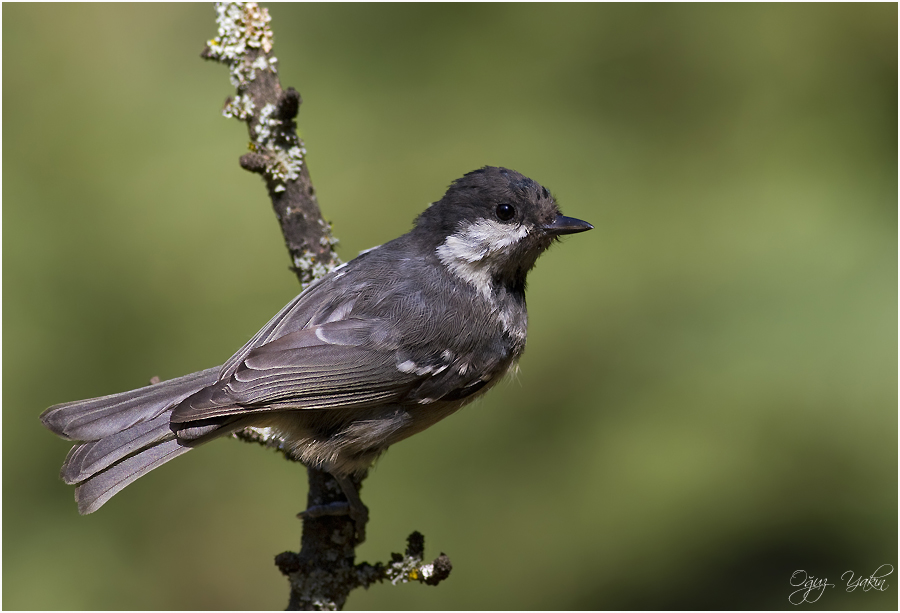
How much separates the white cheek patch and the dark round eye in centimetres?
2

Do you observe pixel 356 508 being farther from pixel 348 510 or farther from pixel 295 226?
pixel 295 226

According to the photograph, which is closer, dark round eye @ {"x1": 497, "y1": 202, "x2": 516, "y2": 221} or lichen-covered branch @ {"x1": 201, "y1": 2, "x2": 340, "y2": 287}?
dark round eye @ {"x1": 497, "y1": 202, "x2": 516, "y2": 221}

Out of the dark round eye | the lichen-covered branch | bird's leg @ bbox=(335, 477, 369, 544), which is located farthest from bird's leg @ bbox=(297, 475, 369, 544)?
the dark round eye

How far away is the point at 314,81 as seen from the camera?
3875 millimetres

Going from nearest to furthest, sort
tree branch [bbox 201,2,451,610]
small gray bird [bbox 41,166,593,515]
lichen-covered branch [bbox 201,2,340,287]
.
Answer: small gray bird [bbox 41,166,593,515] → tree branch [bbox 201,2,451,610] → lichen-covered branch [bbox 201,2,340,287]

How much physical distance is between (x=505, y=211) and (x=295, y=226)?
807mm

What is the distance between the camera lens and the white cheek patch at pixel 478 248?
2.55m

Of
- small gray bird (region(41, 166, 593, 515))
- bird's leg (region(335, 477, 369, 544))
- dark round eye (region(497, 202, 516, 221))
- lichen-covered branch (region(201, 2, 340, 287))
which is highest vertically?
lichen-covered branch (region(201, 2, 340, 287))

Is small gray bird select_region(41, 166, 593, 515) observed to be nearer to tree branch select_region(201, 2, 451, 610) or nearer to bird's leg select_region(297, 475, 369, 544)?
bird's leg select_region(297, 475, 369, 544)

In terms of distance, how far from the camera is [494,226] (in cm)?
255

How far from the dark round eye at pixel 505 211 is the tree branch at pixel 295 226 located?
706mm

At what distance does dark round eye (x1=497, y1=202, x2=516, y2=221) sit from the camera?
253 centimetres

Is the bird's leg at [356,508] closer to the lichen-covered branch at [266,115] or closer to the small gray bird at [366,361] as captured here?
the small gray bird at [366,361]

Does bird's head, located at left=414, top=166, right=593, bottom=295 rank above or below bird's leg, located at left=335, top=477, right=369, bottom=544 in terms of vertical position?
above
